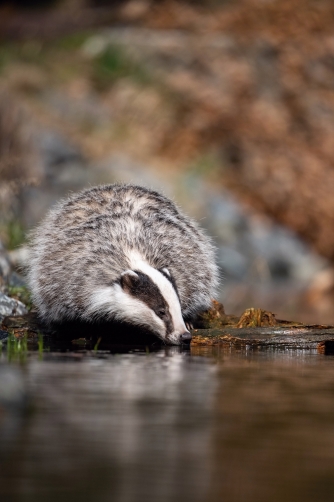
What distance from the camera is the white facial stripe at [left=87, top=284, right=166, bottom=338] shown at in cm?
654

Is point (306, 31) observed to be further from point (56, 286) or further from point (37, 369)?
point (37, 369)

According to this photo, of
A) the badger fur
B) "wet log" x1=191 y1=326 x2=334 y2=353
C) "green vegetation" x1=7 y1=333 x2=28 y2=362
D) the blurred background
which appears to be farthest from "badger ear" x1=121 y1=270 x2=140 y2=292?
the blurred background

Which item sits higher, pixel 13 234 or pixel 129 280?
pixel 13 234

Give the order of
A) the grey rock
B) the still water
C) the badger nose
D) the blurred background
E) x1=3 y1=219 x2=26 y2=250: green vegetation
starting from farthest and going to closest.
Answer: the blurred background
x1=3 y1=219 x2=26 y2=250: green vegetation
the grey rock
the badger nose
the still water

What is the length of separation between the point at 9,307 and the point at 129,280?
4.28 ft

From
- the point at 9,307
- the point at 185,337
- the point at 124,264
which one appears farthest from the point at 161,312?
the point at 9,307

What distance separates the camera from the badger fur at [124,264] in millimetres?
6586

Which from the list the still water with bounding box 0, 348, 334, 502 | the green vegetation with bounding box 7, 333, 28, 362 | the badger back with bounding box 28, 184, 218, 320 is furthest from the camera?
the badger back with bounding box 28, 184, 218, 320

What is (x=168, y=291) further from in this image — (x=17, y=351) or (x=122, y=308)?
(x=17, y=351)

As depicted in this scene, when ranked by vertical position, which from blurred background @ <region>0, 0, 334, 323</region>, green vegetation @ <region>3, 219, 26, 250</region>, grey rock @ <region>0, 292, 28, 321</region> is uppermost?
blurred background @ <region>0, 0, 334, 323</region>

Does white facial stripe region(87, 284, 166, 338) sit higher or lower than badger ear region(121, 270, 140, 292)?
lower

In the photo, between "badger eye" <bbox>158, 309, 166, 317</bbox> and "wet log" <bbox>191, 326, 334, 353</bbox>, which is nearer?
"badger eye" <bbox>158, 309, 166, 317</bbox>

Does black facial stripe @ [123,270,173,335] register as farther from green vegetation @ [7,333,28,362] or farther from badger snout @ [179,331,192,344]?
green vegetation @ [7,333,28,362]

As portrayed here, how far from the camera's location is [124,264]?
22.6ft
